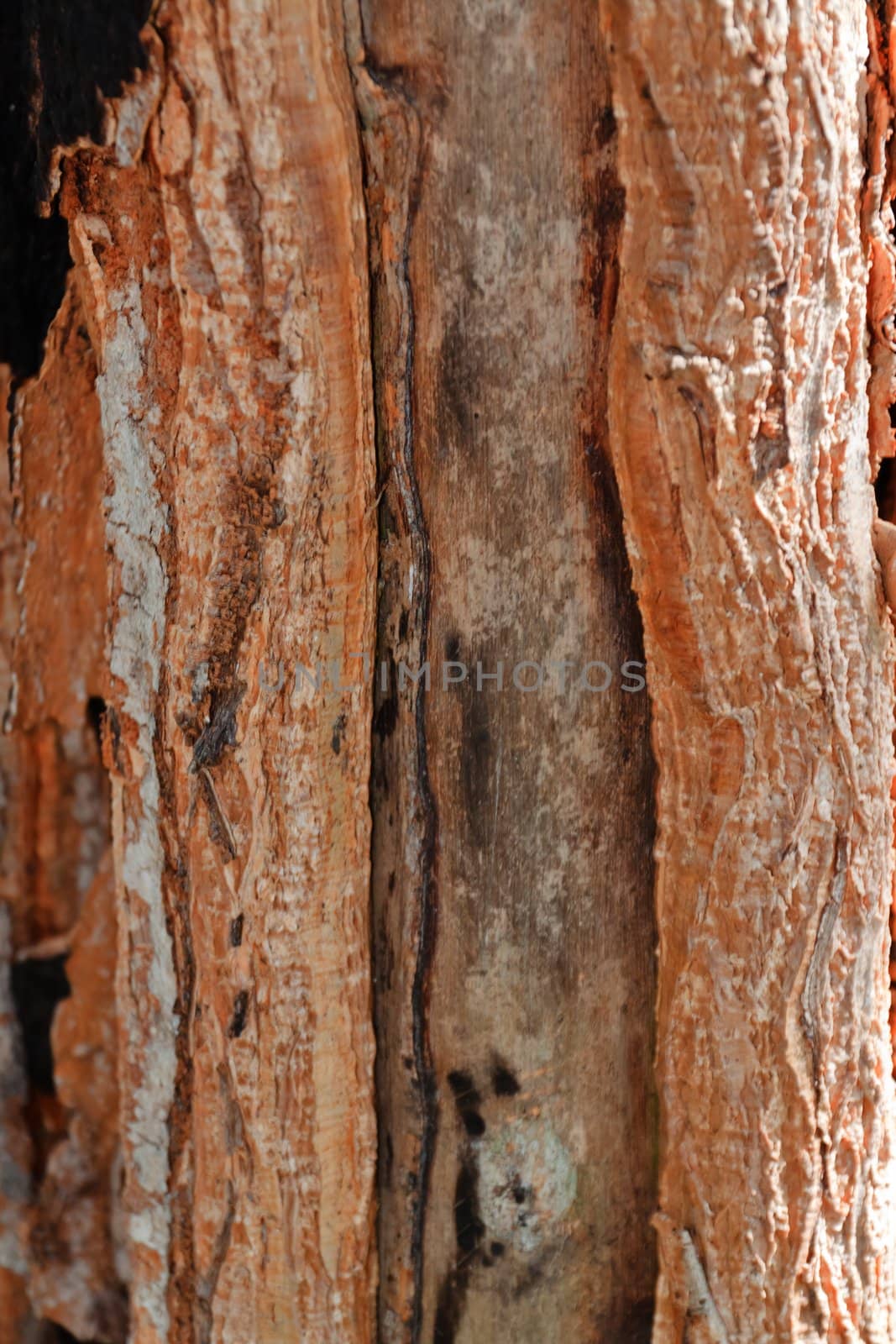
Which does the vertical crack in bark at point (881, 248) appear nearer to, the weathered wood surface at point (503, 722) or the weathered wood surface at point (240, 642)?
the weathered wood surface at point (503, 722)

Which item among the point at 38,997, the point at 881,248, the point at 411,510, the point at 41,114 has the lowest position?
the point at 38,997

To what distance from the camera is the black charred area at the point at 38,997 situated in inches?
59.0

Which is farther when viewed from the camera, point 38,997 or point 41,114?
point 38,997

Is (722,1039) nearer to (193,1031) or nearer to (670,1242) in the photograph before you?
(670,1242)

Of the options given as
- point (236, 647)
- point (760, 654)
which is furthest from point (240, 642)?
point (760, 654)

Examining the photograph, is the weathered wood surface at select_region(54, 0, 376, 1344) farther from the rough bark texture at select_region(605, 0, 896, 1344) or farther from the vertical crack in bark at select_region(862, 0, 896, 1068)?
the vertical crack in bark at select_region(862, 0, 896, 1068)

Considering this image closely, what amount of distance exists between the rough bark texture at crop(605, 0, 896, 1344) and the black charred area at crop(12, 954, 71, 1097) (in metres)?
0.79

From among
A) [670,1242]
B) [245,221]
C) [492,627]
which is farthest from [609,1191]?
[245,221]

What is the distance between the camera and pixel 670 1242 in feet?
3.75

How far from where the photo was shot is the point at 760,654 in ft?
3.44

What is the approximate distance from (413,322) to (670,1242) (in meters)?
0.91

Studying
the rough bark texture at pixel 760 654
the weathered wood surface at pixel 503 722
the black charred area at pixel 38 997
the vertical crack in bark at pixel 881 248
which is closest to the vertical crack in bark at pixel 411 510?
the weathered wood surface at pixel 503 722

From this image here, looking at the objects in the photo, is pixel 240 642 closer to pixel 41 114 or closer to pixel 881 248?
pixel 41 114

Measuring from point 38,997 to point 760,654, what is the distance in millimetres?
1011
